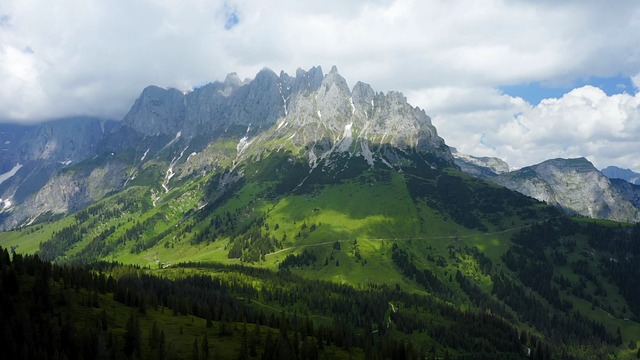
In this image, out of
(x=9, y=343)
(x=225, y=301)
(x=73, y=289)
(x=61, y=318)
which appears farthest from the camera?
(x=225, y=301)

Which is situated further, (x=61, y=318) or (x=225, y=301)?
(x=225, y=301)

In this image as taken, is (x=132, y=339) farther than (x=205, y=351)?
No

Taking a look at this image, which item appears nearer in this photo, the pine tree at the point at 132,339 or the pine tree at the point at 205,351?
the pine tree at the point at 132,339

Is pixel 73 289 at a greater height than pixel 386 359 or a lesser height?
greater

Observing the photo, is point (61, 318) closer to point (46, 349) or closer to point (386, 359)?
point (46, 349)

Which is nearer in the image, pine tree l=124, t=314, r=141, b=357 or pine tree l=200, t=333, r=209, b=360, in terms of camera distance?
pine tree l=124, t=314, r=141, b=357

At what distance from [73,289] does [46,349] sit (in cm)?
4067

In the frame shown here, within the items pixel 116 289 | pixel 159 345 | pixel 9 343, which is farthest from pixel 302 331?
pixel 9 343

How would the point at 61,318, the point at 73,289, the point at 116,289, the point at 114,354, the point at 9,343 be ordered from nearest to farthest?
the point at 9,343 → the point at 114,354 → the point at 61,318 → the point at 73,289 → the point at 116,289

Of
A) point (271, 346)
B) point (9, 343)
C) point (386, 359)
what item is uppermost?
point (9, 343)

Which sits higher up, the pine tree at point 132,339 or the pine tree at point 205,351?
the pine tree at point 132,339

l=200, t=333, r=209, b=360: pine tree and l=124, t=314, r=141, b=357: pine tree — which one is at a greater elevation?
l=124, t=314, r=141, b=357: pine tree

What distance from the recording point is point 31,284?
4884 inches

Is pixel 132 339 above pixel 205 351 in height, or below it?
above
